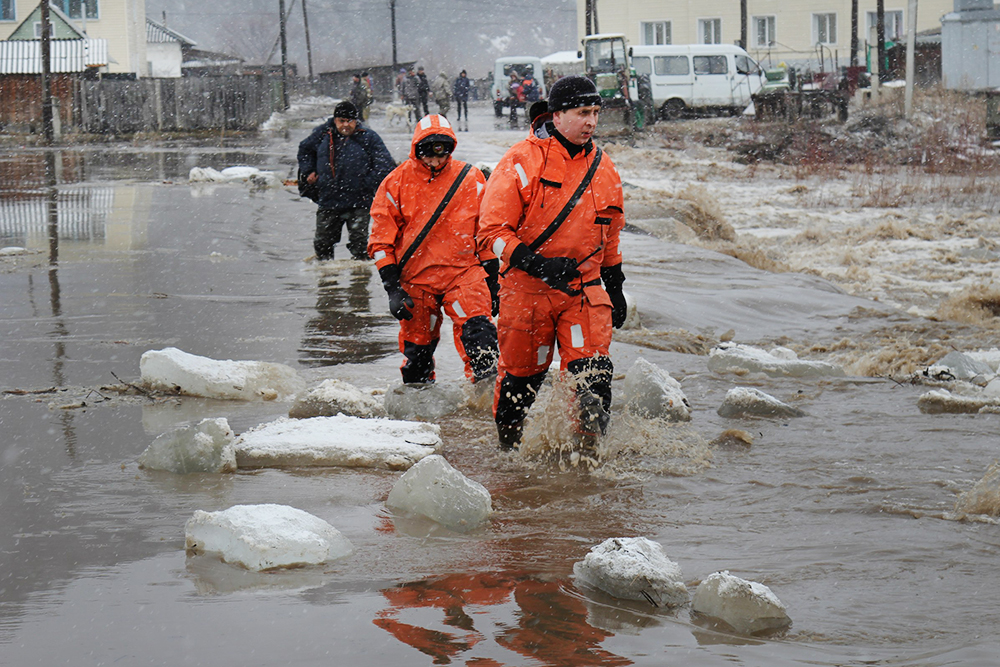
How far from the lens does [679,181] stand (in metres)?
21.0

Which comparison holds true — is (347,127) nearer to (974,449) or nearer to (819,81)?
(974,449)

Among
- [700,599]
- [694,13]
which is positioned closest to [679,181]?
[700,599]

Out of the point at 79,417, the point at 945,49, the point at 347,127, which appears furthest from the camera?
the point at 945,49

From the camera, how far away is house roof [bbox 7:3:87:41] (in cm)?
3978

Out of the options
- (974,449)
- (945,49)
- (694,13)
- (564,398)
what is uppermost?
(694,13)

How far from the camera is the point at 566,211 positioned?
15.8 ft

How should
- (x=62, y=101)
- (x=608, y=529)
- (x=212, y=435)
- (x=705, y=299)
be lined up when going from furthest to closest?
(x=62, y=101) < (x=705, y=299) < (x=212, y=435) < (x=608, y=529)

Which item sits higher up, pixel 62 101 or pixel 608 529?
pixel 62 101

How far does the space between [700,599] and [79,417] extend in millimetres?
3612

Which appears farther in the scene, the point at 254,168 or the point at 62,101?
the point at 62,101

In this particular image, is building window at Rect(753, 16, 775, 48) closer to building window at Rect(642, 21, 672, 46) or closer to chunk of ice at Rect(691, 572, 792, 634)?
building window at Rect(642, 21, 672, 46)

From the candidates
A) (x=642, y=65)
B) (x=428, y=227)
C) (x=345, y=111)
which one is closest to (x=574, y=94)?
(x=428, y=227)

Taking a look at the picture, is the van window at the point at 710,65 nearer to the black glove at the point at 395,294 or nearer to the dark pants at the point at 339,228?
the dark pants at the point at 339,228

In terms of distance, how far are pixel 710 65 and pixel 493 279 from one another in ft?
99.4
